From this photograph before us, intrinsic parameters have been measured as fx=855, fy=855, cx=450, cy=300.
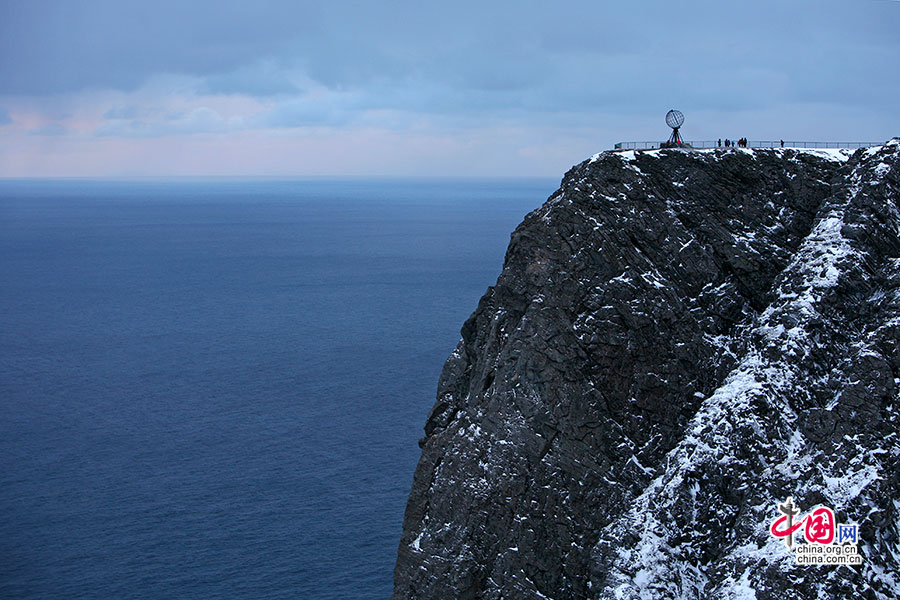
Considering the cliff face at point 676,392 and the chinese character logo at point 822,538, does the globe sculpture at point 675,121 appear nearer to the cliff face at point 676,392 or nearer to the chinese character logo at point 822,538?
the cliff face at point 676,392

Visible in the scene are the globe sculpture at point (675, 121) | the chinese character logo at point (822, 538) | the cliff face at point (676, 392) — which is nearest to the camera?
the chinese character logo at point (822, 538)

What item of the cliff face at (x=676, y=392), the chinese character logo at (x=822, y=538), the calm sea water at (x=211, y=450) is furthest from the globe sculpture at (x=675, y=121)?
the calm sea water at (x=211, y=450)

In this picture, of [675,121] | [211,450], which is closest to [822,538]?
[675,121]

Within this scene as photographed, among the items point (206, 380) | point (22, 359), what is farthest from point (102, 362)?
point (206, 380)

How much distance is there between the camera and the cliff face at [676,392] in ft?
139

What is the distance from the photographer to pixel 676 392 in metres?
49.8

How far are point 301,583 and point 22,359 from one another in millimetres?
87583

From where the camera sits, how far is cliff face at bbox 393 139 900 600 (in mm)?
42500

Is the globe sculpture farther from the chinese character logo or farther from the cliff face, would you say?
the chinese character logo

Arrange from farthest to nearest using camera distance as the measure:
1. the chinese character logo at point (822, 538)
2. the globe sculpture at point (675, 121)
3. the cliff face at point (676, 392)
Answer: the globe sculpture at point (675, 121) → the cliff face at point (676, 392) → the chinese character logo at point (822, 538)

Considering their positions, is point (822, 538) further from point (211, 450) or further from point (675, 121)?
point (211, 450)

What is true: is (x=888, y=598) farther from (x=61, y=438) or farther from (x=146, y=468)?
(x=61, y=438)

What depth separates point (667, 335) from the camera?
50.6 metres

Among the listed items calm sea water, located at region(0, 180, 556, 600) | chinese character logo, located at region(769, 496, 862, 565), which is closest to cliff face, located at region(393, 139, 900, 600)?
chinese character logo, located at region(769, 496, 862, 565)
